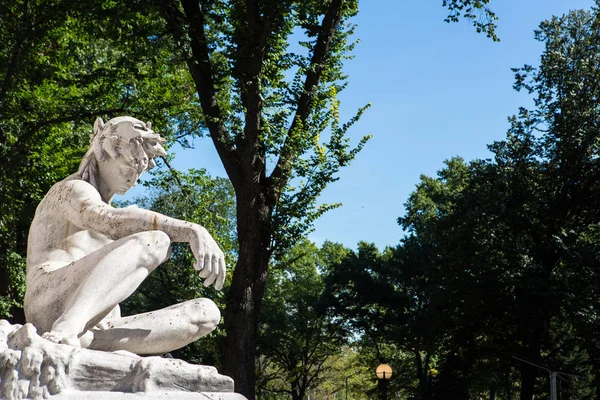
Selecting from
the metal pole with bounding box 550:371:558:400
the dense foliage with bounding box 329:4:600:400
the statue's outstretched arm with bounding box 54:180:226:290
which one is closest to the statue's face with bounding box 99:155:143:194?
the statue's outstretched arm with bounding box 54:180:226:290

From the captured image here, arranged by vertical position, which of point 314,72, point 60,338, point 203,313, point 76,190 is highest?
point 314,72

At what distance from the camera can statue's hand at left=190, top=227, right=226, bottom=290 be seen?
436 centimetres

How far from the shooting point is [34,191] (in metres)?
18.5

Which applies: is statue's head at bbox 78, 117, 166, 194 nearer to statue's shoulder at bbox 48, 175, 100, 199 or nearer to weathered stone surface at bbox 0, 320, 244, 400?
statue's shoulder at bbox 48, 175, 100, 199

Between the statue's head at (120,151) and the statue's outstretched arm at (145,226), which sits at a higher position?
the statue's head at (120,151)

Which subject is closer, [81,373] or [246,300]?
[81,373]

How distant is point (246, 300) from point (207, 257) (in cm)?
896

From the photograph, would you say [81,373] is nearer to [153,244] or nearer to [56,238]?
[153,244]

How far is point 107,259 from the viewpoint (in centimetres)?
416

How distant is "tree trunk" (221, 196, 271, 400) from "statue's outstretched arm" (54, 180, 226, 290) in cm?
857

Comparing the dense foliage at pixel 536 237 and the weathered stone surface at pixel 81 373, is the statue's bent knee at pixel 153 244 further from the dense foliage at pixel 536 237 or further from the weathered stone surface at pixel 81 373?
the dense foliage at pixel 536 237

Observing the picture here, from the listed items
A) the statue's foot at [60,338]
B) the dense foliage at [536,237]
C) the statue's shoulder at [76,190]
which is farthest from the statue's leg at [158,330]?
the dense foliage at [536,237]

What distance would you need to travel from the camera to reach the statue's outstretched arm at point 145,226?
4.39m

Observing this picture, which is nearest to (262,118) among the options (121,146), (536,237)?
(121,146)
